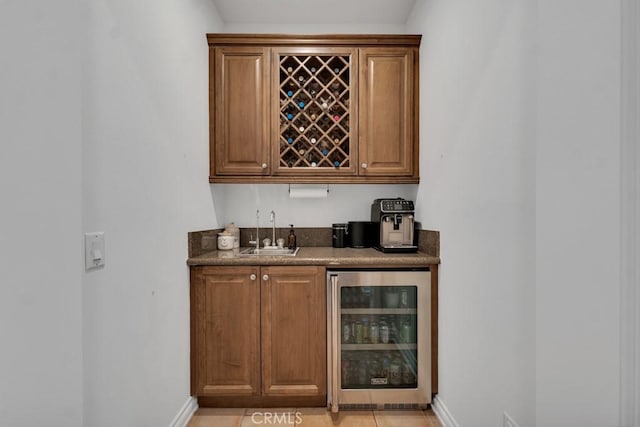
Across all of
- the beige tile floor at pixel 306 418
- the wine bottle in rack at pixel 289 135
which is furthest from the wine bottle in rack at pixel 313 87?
the beige tile floor at pixel 306 418

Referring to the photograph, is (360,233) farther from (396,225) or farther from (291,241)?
(291,241)

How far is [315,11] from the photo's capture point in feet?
9.19

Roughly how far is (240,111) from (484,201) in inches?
73.1

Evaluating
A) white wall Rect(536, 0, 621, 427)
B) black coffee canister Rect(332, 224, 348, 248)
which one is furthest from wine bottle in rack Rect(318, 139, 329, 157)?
white wall Rect(536, 0, 621, 427)

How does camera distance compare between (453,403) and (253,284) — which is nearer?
(453,403)

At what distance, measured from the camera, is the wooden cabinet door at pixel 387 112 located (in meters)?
2.70

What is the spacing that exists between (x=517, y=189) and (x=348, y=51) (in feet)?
5.99

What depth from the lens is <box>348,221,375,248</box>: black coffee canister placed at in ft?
9.40

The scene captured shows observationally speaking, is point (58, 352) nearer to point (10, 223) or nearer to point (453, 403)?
point (10, 223)

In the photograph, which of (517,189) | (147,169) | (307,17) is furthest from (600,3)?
(307,17)

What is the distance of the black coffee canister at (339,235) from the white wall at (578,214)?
2100 mm

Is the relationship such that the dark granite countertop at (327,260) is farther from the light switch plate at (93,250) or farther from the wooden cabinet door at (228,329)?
the light switch plate at (93,250)

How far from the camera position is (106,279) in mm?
1343

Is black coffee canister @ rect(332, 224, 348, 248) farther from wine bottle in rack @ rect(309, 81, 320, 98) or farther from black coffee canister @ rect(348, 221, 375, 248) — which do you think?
wine bottle in rack @ rect(309, 81, 320, 98)
